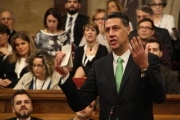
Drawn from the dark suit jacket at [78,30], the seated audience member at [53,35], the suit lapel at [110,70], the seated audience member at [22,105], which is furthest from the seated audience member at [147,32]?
the suit lapel at [110,70]

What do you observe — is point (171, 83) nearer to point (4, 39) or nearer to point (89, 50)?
point (89, 50)

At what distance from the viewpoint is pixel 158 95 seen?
2496 millimetres

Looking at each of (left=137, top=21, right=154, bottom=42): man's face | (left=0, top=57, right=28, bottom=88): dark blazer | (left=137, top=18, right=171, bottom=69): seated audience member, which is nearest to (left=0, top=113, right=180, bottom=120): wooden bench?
(left=0, top=57, right=28, bottom=88): dark blazer

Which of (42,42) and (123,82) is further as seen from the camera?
(42,42)

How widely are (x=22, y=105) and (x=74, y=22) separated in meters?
2.50

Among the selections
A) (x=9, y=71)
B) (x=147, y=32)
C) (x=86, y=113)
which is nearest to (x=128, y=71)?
(x=86, y=113)

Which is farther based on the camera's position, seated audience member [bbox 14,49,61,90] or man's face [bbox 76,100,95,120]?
seated audience member [bbox 14,49,61,90]

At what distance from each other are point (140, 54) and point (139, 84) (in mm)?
260

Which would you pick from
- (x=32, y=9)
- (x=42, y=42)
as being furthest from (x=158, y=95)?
(x=32, y=9)

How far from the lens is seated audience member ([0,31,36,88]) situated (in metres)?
5.40

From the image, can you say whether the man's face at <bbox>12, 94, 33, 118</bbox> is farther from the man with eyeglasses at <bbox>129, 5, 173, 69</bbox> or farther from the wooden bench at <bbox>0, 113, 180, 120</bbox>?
the man with eyeglasses at <bbox>129, 5, 173, 69</bbox>

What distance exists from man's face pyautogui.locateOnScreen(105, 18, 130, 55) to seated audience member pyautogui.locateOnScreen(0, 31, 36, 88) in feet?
9.07

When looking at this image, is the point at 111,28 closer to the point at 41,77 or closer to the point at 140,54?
the point at 140,54

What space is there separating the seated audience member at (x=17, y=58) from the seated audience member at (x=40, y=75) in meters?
0.28
